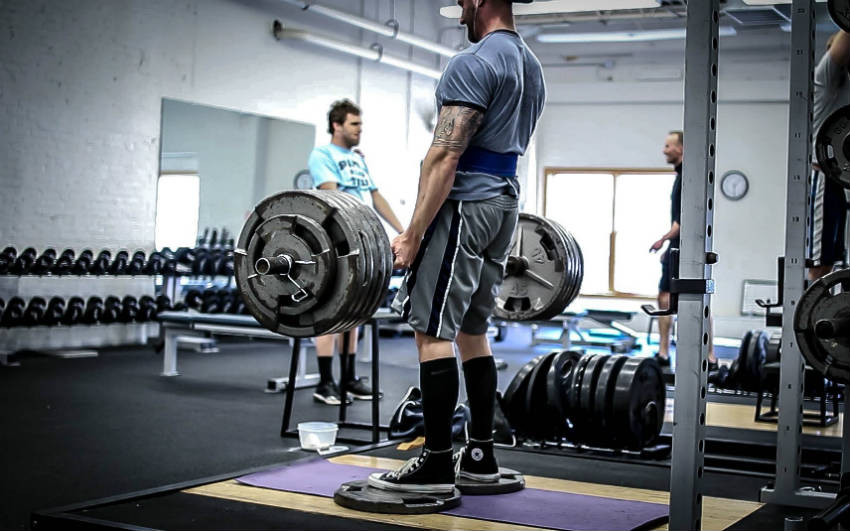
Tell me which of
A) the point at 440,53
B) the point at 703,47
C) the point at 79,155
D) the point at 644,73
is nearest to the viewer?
the point at 703,47

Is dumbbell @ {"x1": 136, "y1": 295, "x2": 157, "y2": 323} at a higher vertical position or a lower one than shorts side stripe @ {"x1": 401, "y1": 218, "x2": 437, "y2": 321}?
lower

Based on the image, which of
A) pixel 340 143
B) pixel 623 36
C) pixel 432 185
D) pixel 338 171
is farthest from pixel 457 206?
pixel 623 36

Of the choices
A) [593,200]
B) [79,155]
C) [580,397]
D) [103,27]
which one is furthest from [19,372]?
[593,200]

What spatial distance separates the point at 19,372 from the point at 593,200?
7.32 meters

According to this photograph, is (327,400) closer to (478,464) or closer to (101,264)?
(478,464)

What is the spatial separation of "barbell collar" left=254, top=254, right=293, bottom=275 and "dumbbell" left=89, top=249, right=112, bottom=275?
4633 millimetres

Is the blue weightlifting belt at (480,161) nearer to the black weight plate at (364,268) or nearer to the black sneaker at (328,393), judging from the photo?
the black weight plate at (364,268)

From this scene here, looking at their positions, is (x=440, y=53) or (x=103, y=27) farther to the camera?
(x=440, y=53)

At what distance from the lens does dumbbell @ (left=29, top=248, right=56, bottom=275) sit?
6.29m

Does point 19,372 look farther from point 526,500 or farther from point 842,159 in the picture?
point 842,159

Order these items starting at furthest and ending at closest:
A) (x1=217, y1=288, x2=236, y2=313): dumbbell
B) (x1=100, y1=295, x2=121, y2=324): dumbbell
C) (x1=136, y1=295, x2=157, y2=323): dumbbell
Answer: (x1=217, y1=288, x2=236, y2=313): dumbbell < (x1=136, y1=295, x2=157, y2=323): dumbbell < (x1=100, y1=295, x2=121, y2=324): dumbbell

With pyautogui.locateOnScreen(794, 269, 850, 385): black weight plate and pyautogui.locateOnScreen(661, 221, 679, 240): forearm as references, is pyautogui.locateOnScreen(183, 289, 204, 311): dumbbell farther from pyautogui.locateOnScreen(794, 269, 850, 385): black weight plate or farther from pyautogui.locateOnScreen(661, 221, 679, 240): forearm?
pyautogui.locateOnScreen(794, 269, 850, 385): black weight plate

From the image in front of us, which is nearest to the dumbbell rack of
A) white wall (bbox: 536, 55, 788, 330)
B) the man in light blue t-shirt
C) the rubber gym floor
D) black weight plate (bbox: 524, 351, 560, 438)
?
the rubber gym floor

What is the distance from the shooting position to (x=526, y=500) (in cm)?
249
